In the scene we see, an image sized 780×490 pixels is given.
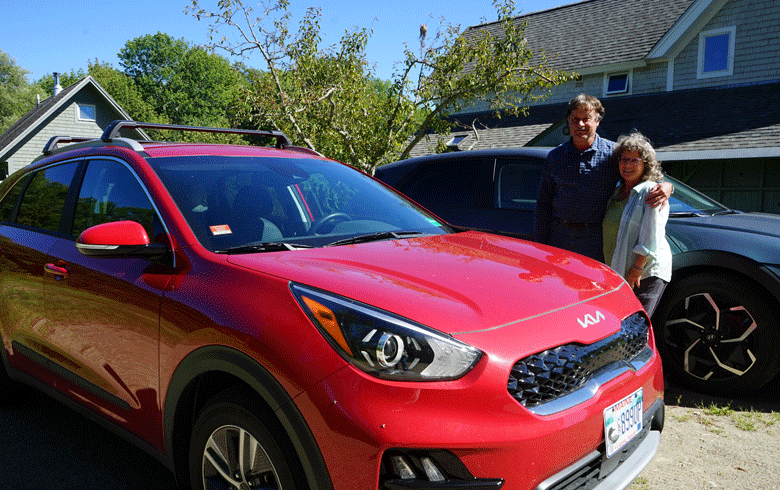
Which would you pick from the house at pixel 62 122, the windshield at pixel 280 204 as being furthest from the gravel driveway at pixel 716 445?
the house at pixel 62 122

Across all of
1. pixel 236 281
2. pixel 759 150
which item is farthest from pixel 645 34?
pixel 236 281

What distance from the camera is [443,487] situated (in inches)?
67.5

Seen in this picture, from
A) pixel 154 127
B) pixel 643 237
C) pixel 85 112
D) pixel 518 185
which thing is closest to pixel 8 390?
pixel 154 127

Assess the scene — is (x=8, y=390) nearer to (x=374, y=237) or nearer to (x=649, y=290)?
(x=374, y=237)

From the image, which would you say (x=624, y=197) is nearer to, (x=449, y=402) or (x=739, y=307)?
(x=739, y=307)

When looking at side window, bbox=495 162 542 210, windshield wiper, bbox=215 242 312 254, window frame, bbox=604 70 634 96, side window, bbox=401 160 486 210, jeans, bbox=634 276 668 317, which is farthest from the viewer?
window frame, bbox=604 70 634 96

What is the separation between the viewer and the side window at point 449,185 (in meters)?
5.04

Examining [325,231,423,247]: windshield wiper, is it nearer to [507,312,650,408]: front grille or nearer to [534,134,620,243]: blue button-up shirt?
[507,312,650,408]: front grille

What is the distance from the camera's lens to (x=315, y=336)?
186 centimetres

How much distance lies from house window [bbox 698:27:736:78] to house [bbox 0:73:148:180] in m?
23.2

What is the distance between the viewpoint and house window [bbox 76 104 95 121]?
3058 centimetres

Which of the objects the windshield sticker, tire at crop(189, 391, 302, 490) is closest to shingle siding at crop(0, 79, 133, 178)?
the windshield sticker

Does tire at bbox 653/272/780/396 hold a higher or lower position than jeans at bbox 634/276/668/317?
lower

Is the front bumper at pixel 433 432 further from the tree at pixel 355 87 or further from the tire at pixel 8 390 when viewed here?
the tree at pixel 355 87
